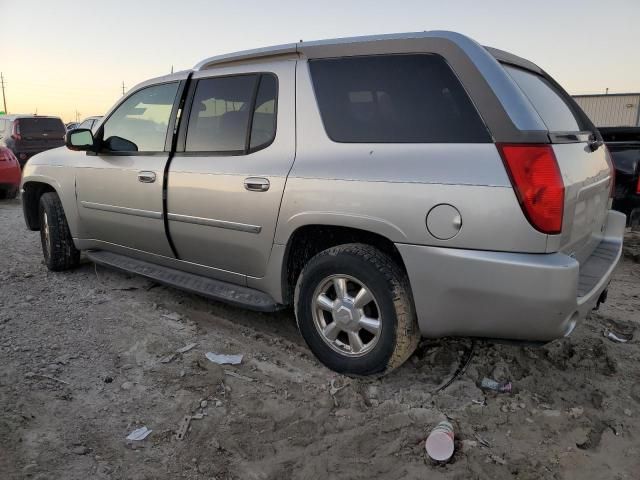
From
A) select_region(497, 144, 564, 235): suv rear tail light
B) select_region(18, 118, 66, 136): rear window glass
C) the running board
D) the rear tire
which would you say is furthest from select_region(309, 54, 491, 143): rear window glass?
select_region(18, 118, 66, 136): rear window glass

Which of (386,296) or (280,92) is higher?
(280,92)

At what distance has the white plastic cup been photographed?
2271mm

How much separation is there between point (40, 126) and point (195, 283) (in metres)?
12.4

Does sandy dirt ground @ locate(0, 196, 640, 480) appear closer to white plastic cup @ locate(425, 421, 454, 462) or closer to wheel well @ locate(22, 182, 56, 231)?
white plastic cup @ locate(425, 421, 454, 462)

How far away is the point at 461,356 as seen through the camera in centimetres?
318

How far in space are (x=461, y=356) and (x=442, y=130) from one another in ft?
4.72

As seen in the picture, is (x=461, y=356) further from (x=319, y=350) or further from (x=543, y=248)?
(x=543, y=248)

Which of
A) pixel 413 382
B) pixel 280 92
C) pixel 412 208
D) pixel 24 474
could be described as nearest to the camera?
pixel 24 474

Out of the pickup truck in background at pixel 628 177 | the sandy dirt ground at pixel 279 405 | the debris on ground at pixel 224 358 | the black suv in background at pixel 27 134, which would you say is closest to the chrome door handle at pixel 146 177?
the sandy dirt ground at pixel 279 405

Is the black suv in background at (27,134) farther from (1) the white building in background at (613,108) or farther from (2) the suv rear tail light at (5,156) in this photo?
(1) the white building in background at (613,108)

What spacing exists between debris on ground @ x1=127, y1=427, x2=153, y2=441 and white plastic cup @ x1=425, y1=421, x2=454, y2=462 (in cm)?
133

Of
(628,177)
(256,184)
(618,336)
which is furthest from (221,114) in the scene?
(628,177)

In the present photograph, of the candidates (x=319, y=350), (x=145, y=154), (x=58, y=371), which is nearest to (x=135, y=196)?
(x=145, y=154)

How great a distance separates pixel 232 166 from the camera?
3.28 metres
